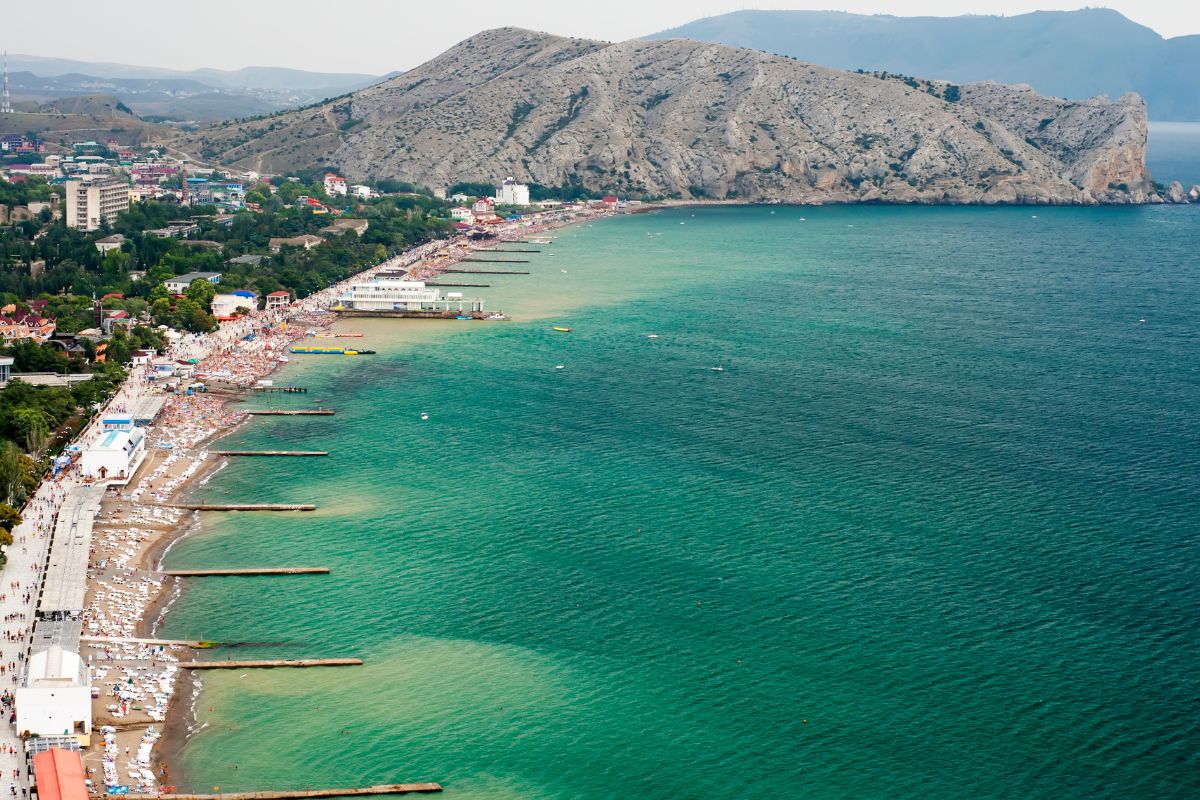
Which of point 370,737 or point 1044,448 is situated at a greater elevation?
point 1044,448

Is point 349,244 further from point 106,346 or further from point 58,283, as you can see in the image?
point 106,346

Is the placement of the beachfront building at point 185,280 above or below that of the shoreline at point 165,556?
above

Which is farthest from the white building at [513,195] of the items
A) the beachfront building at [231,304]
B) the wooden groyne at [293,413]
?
the wooden groyne at [293,413]

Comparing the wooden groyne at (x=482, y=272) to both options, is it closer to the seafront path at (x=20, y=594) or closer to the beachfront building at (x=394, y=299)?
the beachfront building at (x=394, y=299)

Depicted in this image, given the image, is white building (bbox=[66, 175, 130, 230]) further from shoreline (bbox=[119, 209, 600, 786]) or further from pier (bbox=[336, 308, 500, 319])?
pier (bbox=[336, 308, 500, 319])

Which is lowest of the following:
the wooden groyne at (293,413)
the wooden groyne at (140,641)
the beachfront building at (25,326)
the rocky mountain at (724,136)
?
the wooden groyne at (140,641)

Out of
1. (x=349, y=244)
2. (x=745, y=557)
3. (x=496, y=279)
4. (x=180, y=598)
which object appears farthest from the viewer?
(x=349, y=244)

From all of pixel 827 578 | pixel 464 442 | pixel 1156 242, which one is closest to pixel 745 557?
pixel 827 578
